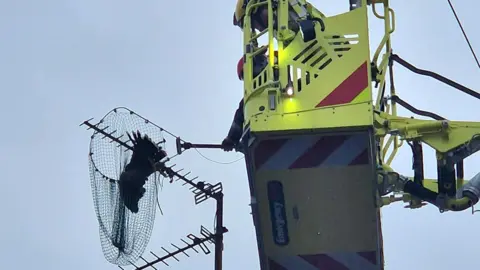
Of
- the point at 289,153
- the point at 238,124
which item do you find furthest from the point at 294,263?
the point at 238,124

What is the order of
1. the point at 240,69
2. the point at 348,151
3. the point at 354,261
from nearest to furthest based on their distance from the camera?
the point at 348,151, the point at 354,261, the point at 240,69

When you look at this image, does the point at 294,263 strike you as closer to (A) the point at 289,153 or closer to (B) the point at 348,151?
(A) the point at 289,153

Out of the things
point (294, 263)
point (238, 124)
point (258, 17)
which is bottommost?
point (294, 263)

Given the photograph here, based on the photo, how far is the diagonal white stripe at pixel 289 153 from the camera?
8.80m

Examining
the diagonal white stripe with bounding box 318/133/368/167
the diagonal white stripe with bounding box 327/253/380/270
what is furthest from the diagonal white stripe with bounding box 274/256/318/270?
the diagonal white stripe with bounding box 318/133/368/167

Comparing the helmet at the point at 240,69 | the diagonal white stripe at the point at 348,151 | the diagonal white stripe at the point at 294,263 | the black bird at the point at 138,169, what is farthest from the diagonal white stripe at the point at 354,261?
the black bird at the point at 138,169

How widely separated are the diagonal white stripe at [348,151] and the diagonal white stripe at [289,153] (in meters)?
0.24

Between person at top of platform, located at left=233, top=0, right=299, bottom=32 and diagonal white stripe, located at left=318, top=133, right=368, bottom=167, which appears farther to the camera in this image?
person at top of platform, located at left=233, top=0, right=299, bottom=32

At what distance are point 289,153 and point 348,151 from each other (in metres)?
0.55

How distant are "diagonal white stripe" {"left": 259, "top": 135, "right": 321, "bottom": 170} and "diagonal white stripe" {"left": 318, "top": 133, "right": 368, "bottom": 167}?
240 millimetres

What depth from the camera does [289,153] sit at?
352 inches

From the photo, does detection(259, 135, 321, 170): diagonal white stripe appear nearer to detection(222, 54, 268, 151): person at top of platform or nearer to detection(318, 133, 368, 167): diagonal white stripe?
detection(318, 133, 368, 167): diagonal white stripe

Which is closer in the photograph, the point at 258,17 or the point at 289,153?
the point at 289,153

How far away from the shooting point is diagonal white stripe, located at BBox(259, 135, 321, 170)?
880 centimetres
